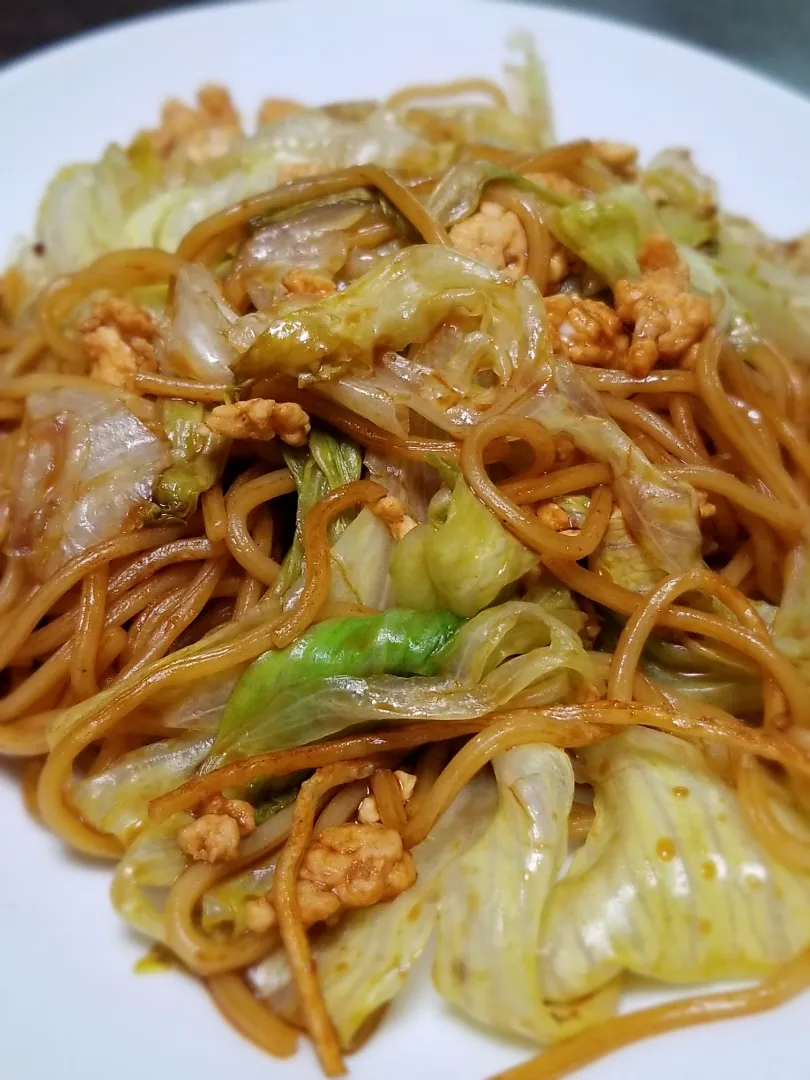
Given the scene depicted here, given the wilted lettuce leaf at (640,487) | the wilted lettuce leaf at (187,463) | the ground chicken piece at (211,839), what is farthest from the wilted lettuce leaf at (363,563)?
the ground chicken piece at (211,839)

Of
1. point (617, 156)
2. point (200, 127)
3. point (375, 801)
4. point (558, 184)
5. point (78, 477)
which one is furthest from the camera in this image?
point (200, 127)

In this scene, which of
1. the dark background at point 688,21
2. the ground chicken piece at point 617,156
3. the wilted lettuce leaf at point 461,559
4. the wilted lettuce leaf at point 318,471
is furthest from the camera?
the dark background at point 688,21

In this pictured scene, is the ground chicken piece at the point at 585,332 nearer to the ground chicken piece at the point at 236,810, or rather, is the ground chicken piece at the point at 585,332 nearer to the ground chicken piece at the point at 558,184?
the ground chicken piece at the point at 558,184

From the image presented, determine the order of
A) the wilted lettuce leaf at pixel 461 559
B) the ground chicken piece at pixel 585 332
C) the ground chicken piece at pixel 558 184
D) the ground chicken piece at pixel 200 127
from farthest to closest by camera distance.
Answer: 1. the ground chicken piece at pixel 200 127
2. the ground chicken piece at pixel 558 184
3. the ground chicken piece at pixel 585 332
4. the wilted lettuce leaf at pixel 461 559

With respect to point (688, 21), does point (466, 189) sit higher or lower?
lower

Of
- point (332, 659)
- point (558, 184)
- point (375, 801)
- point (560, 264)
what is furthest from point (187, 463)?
point (558, 184)

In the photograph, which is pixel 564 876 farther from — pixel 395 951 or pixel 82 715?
pixel 82 715

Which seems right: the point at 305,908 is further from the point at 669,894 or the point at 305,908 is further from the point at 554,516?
the point at 554,516
